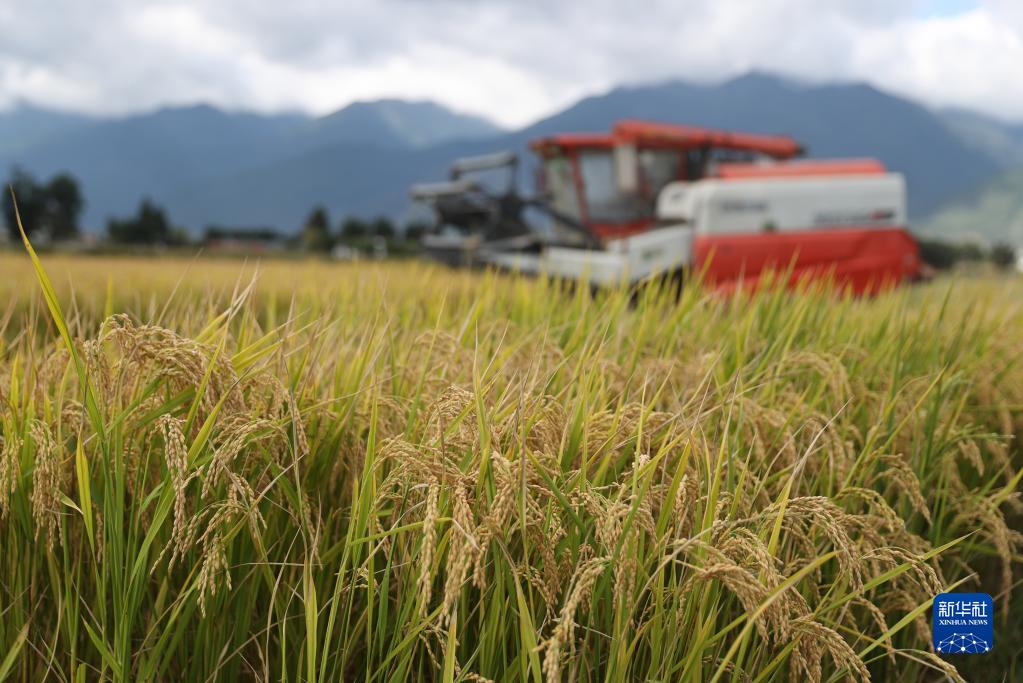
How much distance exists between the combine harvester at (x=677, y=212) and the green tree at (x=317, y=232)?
41.3 meters

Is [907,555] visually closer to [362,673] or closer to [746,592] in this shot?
[746,592]

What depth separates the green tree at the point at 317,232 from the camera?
174 feet

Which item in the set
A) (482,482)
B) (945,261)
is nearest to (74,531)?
(482,482)

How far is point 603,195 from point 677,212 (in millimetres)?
1464

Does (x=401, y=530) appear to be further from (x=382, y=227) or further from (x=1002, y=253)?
(x=382, y=227)

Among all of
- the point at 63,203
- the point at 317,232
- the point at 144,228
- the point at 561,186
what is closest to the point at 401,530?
the point at 561,186

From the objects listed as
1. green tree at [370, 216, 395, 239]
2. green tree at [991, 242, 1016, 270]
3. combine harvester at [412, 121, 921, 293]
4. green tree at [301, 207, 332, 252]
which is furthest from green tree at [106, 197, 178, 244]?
combine harvester at [412, 121, 921, 293]

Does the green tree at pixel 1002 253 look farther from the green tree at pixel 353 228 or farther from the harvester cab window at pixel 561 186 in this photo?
the green tree at pixel 353 228

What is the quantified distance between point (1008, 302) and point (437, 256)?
7858 millimetres

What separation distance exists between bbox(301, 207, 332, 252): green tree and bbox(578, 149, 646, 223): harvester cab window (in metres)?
41.3

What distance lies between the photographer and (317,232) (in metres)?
55.9

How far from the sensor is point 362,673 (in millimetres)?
1699

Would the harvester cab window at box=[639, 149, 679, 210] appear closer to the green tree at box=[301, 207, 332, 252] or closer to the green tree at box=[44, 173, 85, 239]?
the green tree at box=[301, 207, 332, 252]

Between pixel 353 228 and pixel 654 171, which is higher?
pixel 654 171
